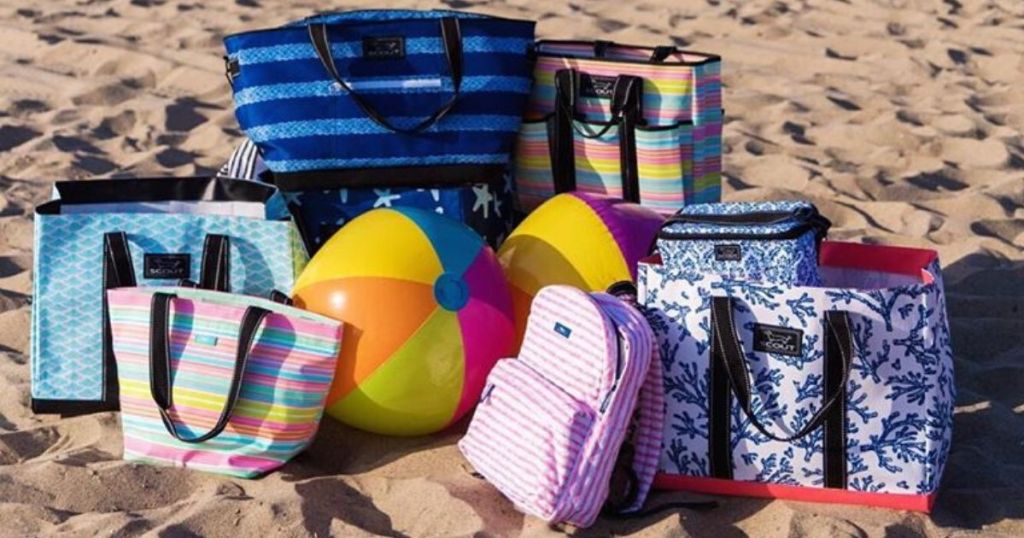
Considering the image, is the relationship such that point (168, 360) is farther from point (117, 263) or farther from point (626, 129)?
point (626, 129)

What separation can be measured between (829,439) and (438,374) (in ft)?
3.50

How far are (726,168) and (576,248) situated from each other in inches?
99.3

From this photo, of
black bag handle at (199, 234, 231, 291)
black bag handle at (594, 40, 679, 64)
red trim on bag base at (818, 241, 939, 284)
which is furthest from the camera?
black bag handle at (594, 40, 679, 64)

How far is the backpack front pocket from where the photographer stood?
3.66 m

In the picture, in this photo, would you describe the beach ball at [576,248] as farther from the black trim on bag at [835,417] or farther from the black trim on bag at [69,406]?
the black trim on bag at [69,406]

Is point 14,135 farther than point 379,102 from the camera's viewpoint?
Yes

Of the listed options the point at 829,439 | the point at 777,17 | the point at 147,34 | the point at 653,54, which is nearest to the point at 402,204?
the point at 653,54

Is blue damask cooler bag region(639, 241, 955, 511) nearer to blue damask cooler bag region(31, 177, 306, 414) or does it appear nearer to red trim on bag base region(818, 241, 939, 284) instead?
red trim on bag base region(818, 241, 939, 284)

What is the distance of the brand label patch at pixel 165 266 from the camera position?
4270 mm

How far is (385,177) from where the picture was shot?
4.81 meters

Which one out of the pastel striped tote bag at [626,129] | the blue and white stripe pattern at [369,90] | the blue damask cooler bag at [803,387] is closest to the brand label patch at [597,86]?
the pastel striped tote bag at [626,129]

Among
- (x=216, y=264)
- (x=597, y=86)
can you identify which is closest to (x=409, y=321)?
(x=216, y=264)

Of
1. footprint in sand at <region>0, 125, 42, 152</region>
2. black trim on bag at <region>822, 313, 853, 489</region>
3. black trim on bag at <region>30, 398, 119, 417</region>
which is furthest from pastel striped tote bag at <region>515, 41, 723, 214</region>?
footprint in sand at <region>0, 125, 42, 152</region>

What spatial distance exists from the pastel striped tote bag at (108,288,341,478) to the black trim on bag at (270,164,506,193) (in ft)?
Result: 2.74
